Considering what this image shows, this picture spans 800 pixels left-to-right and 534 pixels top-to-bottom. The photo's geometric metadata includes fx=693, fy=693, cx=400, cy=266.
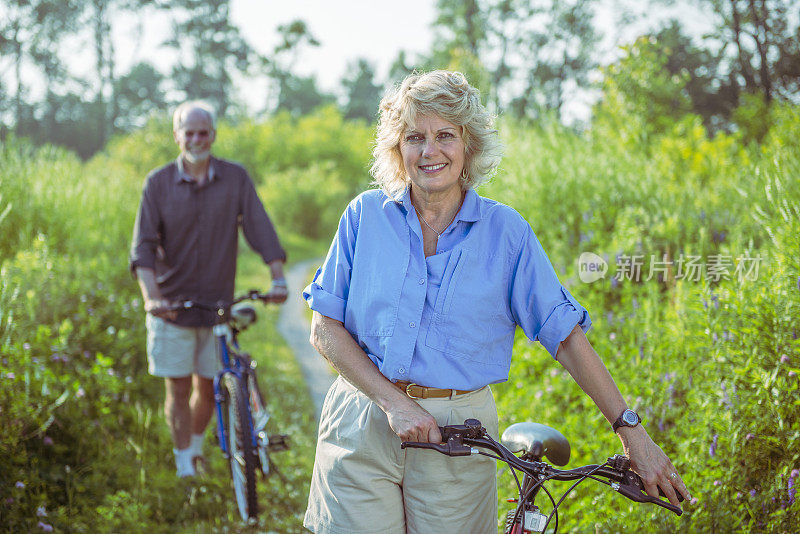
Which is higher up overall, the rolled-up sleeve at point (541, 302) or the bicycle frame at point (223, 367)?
the rolled-up sleeve at point (541, 302)

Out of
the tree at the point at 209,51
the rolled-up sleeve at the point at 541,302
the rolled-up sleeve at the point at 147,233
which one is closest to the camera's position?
the rolled-up sleeve at the point at 541,302

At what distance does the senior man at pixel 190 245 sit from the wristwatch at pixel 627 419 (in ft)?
8.72

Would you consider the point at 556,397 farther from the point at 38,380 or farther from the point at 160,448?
the point at 38,380

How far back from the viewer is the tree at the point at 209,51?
1716 inches

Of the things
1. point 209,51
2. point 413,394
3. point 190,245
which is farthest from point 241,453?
point 209,51

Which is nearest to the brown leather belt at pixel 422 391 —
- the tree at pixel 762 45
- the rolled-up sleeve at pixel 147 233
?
the rolled-up sleeve at pixel 147 233

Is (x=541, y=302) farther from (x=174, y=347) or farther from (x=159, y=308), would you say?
(x=174, y=347)

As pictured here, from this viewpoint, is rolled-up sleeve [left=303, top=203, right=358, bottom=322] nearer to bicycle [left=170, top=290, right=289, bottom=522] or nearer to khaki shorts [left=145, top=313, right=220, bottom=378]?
bicycle [left=170, top=290, right=289, bottom=522]

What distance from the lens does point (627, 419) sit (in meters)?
1.93

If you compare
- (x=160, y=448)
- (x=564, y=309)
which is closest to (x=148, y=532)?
(x=160, y=448)

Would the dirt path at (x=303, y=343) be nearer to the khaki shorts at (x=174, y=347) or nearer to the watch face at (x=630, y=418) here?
the khaki shorts at (x=174, y=347)

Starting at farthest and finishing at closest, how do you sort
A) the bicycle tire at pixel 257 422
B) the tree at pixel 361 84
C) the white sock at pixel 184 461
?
1. the tree at pixel 361 84
2. the white sock at pixel 184 461
3. the bicycle tire at pixel 257 422

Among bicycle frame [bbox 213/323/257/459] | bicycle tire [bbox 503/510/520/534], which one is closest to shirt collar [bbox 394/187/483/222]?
bicycle tire [bbox 503/510/520/534]

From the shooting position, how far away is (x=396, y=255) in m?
2.16
